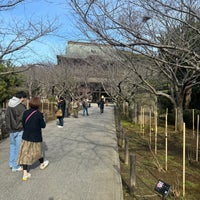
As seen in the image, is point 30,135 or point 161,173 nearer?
point 30,135

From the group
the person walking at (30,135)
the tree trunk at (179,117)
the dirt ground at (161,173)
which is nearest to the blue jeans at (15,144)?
the person walking at (30,135)

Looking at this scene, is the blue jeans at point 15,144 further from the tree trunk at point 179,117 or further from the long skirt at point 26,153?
the tree trunk at point 179,117

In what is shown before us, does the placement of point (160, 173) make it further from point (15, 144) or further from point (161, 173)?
point (15, 144)

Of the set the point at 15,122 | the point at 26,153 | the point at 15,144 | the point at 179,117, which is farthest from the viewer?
the point at 179,117

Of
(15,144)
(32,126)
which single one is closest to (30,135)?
(32,126)

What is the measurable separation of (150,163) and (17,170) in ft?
10.8

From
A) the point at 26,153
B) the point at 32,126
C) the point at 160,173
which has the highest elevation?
the point at 32,126

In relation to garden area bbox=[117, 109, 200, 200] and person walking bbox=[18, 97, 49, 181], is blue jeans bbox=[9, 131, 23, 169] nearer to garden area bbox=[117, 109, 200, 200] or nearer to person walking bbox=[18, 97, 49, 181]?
person walking bbox=[18, 97, 49, 181]

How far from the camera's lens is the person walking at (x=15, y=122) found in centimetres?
561

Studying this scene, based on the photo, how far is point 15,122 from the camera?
18.4 feet

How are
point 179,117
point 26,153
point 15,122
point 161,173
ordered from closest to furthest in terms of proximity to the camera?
point 26,153
point 15,122
point 161,173
point 179,117

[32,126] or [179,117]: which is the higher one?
[32,126]

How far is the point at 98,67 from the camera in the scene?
22109mm

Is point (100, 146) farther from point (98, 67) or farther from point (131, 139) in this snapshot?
point (98, 67)
